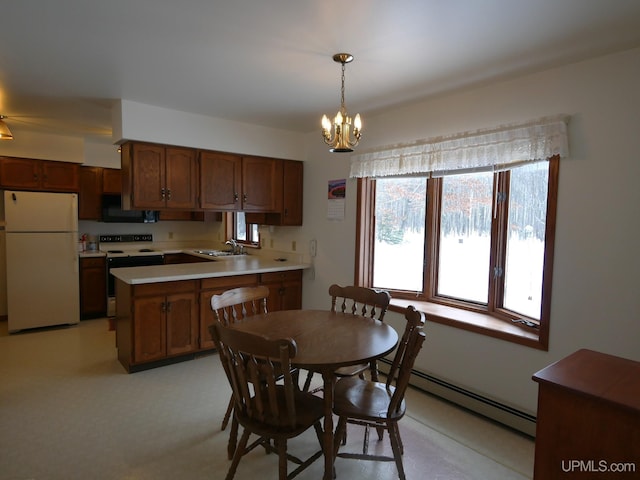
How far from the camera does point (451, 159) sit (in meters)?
2.86

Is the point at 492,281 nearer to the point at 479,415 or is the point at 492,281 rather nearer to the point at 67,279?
the point at 479,415

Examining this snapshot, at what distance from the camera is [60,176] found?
4.58m

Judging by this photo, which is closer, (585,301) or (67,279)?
(585,301)

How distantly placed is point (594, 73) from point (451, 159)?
0.97 meters

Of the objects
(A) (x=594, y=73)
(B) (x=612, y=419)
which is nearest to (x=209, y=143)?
(A) (x=594, y=73)

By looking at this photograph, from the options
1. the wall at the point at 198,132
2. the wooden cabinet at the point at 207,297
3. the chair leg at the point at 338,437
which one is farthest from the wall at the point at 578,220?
the wooden cabinet at the point at 207,297

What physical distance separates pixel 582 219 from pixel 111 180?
17.5ft

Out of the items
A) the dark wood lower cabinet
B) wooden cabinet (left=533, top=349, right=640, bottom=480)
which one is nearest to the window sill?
wooden cabinet (left=533, top=349, right=640, bottom=480)

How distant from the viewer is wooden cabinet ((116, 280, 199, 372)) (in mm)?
3221

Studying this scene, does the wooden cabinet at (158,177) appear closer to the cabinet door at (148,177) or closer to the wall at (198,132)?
the cabinet door at (148,177)

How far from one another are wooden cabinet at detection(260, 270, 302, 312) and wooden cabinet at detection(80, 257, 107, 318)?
2492 mm

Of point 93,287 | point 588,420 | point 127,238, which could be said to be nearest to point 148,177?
point 93,287

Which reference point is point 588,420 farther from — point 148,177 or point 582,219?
point 148,177

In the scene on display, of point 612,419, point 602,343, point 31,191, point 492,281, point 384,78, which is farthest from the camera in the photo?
point 31,191
